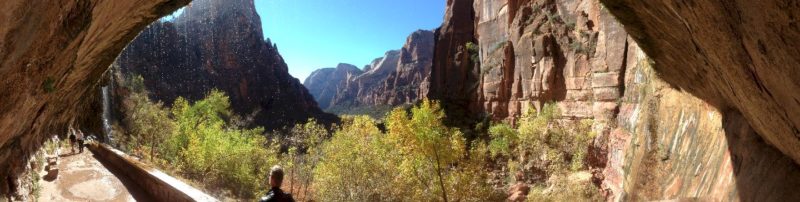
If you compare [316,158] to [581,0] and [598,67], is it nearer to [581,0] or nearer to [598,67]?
[598,67]

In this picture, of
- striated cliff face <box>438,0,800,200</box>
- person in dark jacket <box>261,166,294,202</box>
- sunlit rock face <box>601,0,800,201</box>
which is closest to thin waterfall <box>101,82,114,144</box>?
person in dark jacket <box>261,166,294,202</box>

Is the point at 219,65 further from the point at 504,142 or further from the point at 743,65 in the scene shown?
the point at 743,65

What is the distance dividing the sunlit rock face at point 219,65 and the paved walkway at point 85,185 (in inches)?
2698

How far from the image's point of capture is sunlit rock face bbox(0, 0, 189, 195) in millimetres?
3529

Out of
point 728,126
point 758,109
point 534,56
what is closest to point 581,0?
point 534,56

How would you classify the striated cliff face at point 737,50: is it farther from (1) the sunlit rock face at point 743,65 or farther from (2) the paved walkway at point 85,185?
(2) the paved walkway at point 85,185

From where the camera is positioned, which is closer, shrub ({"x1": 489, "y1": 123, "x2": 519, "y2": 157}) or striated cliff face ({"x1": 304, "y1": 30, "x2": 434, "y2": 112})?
shrub ({"x1": 489, "y1": 123, "x2": 519, "y2": 157})

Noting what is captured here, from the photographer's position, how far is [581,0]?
40125 mm

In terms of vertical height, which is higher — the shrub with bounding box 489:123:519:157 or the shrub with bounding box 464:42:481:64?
the shrub with bounding box 464:42:481:64

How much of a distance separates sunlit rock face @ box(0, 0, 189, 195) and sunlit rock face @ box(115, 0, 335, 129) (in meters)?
72.8

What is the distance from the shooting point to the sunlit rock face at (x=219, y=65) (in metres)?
79.2

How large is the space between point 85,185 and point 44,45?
7.24m

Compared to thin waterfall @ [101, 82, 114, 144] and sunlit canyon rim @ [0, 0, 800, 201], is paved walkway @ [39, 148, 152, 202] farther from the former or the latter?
thin waterfall @ [101, 82, 114, 144]

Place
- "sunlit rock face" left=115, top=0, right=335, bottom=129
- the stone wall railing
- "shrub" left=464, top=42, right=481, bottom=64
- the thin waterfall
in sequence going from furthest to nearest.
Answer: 1. "sunlit rock face" left=115, top=0, right=335, bottom=129
2. "shrub" left=464, top=42, right=481, bottom=64
3. the thin waterfall
4. the stone wall railing
